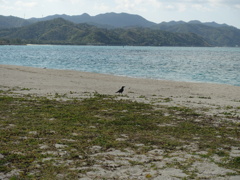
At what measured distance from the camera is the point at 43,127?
37.5 feet

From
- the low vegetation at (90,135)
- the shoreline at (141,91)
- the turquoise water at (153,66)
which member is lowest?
the low vegetation at (90,135)

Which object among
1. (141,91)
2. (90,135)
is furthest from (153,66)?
(90,135)

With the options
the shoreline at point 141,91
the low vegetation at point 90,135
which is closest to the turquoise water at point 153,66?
the shoreline at point 141,91

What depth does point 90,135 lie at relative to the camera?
1062 centimetres

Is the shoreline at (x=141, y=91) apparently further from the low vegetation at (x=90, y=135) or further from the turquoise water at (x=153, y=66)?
the turquoise water at (x=153, y=66)

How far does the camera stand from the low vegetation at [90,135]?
309 inches

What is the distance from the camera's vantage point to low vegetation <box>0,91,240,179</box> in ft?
25.8

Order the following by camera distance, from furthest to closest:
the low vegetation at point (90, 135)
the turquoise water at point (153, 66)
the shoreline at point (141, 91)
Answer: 1. the turquoise water at point (153, 66)
2. the shoreline at point (141, 91)
3. the low vegetation at point (90, 135)

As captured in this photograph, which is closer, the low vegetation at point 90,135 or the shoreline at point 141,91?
the low vegetation at point 90,135

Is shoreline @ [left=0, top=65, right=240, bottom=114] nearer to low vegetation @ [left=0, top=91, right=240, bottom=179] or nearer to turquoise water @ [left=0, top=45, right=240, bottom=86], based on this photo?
low vegetation @ [left=0, top=91, right=240, bottom=179]

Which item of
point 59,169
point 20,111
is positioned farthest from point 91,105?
point 59,169

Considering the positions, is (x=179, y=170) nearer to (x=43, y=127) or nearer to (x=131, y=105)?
(x=43, y=127)

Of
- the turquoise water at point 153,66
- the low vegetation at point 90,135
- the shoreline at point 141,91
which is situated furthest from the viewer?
the turquoise water at point 153,66

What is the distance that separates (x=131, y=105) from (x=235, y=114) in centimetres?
569
